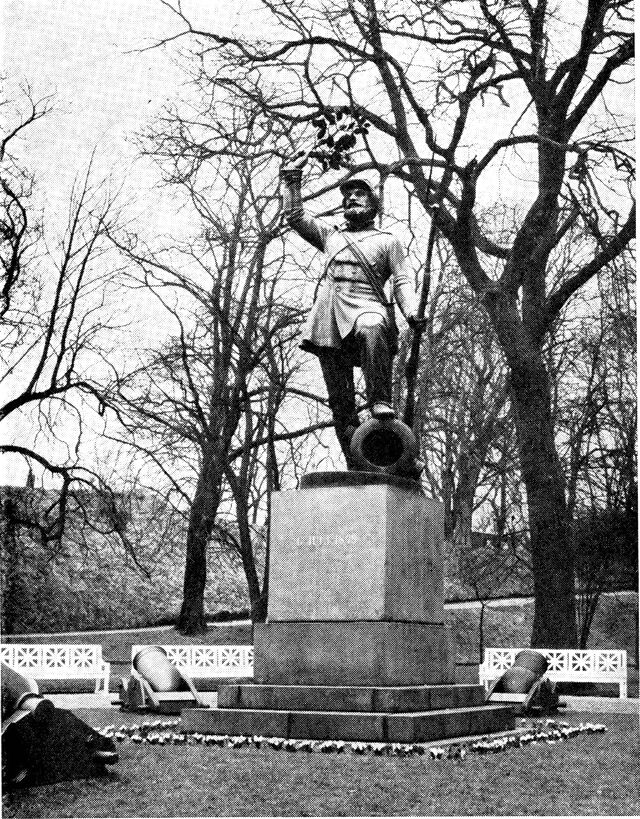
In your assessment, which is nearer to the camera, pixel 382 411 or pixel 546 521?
pixel 382 411

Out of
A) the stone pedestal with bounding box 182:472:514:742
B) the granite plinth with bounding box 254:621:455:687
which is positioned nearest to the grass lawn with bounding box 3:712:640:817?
the stone pedestal with bounding box 182:472:514:742

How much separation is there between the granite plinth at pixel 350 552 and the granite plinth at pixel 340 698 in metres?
0.61

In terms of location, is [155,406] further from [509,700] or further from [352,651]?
[352,651]

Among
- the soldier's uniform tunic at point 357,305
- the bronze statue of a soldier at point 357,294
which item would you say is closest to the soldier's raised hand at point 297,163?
the bronze statue of a soldier at point 357,294

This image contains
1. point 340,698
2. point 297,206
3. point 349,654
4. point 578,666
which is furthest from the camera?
point 578,666

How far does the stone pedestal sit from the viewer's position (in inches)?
356

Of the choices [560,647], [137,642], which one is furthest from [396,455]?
[137,642]

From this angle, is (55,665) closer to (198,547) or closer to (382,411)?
(198,547)

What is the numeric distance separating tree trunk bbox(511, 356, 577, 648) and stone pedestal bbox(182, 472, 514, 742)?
661 centimetres

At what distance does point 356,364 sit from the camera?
1083cm

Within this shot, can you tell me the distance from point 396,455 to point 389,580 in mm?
1251

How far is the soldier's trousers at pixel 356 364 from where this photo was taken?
10.4m

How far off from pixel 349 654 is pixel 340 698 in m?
0.41

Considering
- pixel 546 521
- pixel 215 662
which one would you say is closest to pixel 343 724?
pixel 215 662
